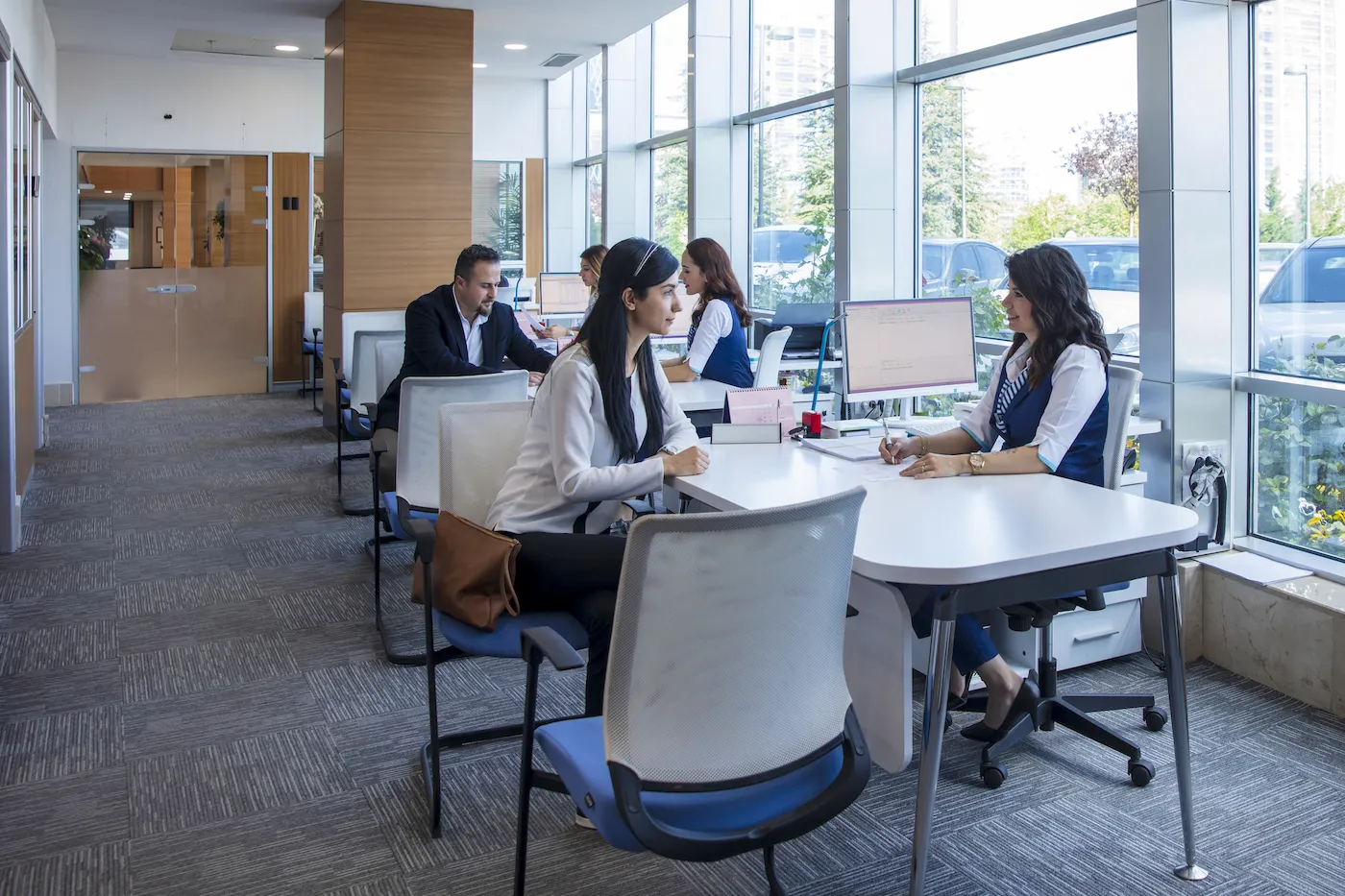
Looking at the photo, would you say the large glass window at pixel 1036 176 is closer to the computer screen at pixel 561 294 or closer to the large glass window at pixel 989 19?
the large glass window at pixel 989 19

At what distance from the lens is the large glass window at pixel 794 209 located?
22.9 ft

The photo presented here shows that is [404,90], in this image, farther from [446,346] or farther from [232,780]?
[232,780]

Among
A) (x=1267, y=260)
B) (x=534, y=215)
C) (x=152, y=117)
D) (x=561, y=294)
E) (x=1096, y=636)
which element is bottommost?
(x=1096, y=636)

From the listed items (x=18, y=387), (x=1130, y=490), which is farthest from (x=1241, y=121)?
(x=18, y=387)

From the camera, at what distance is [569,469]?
2680 millimetres

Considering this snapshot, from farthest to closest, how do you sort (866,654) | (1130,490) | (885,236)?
(885,236)
(1130,490)
(866,654)

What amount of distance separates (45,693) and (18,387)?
279 cm

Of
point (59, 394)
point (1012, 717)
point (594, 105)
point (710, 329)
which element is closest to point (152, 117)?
point (59, 394)

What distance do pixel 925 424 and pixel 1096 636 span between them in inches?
34.3

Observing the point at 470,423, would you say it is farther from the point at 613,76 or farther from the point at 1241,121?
the point at 613,76

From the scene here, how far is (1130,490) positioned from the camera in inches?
151

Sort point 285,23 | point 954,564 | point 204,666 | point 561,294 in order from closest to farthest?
point 954,564 < point 204,666 < point 285,23 < point 561,294

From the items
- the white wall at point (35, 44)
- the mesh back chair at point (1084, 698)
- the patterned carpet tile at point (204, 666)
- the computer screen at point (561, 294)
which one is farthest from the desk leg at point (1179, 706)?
the computer screen at point (561, 294)

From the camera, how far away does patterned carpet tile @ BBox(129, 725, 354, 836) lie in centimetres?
275
